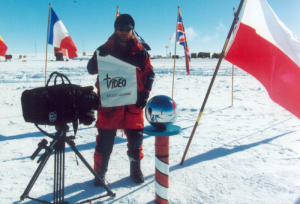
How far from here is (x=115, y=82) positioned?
2275mm

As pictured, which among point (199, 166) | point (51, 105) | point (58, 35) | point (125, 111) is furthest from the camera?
point (58, 35)

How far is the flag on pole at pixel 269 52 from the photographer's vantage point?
217 centimetres

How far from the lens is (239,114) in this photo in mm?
5559

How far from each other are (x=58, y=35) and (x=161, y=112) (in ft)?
17.2

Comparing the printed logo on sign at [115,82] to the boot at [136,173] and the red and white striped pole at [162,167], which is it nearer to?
the red and white striped pole at [162,167]

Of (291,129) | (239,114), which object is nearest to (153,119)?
(291,129)

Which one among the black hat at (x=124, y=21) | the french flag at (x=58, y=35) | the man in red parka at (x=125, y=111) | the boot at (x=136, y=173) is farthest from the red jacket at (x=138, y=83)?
the french flag at (x=58, y=35)

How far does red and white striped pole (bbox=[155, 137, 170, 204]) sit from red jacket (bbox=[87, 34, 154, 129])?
1.82ft

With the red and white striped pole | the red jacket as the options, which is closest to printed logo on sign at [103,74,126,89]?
the red jacket

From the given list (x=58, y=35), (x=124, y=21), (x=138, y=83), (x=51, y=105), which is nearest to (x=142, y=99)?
(x=138, y=83)

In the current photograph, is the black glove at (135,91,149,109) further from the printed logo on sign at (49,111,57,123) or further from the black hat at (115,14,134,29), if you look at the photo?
the printed logo on sign at (49,111,57,123)

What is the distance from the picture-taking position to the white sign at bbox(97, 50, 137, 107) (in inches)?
87.7

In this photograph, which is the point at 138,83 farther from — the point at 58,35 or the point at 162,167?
the point at 58,35

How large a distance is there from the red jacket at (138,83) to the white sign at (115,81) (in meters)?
0.09
